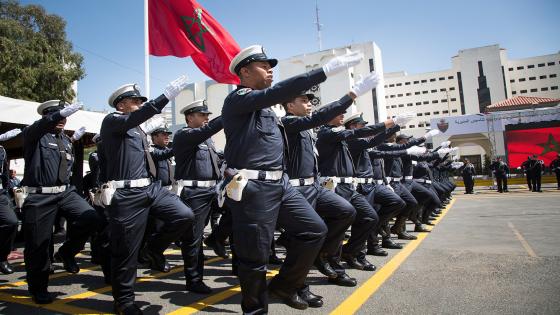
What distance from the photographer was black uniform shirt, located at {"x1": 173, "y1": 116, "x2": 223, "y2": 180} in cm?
478

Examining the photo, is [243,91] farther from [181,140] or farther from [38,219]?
[38,219]

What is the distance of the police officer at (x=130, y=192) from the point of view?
11.7ft

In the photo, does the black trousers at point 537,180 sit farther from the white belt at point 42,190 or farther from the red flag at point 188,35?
the white belt at point 42,190

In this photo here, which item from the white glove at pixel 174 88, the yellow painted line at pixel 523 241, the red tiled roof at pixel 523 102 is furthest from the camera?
the red tiled roof at pixel 523 102

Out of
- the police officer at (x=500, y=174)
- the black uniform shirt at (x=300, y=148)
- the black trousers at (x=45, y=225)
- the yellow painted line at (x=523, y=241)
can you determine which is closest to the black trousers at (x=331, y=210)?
the black uniform shirt at (x=300, y=148)

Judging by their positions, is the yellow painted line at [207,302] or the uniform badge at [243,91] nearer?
the uniform badge at [243,91]

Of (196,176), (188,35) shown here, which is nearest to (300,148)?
(196,176)

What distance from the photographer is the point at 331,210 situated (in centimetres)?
428

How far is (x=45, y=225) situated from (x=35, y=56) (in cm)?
1966

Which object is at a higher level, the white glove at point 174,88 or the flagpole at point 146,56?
the flagpole at point 146,56

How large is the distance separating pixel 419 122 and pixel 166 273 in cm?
8383

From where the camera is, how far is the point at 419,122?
270 ft

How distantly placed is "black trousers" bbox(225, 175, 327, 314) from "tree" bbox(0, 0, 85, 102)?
2054 centimetres

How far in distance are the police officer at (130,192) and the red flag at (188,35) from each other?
4.57m
